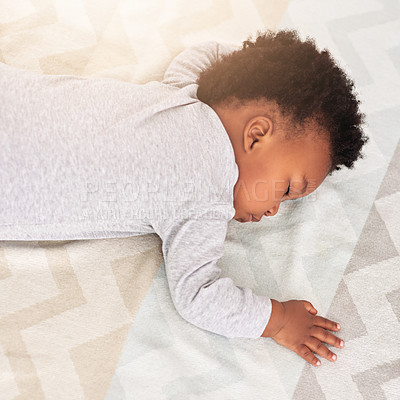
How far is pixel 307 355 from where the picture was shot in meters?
0.90

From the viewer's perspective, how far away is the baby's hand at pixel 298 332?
89 centimetres

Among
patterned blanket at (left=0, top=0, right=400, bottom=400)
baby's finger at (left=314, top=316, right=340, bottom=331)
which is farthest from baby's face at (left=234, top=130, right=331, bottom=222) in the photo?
baby's finger at (left=314, top=316, right=340, bottom=331)

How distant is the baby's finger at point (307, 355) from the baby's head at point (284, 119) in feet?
0.94

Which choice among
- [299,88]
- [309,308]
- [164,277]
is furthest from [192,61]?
[309,308]

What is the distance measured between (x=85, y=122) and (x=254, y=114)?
319 millimetres

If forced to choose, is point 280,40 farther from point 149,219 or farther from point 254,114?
point 149,219

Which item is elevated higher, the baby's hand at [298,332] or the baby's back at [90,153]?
the baby's back at [90,153]

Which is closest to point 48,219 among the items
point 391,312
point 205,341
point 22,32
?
point 205,341

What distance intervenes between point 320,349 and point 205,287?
269mm

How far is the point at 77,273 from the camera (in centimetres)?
92

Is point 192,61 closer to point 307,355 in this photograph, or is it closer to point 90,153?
point 90,153

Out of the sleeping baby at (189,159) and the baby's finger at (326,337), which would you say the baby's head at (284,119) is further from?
the baby's finger at (326,337)

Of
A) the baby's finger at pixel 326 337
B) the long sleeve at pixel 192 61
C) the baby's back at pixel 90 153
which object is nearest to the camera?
the baby's back at pixel 90 153

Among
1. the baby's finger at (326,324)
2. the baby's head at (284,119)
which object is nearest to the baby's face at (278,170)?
the baby's head at (284,119)
